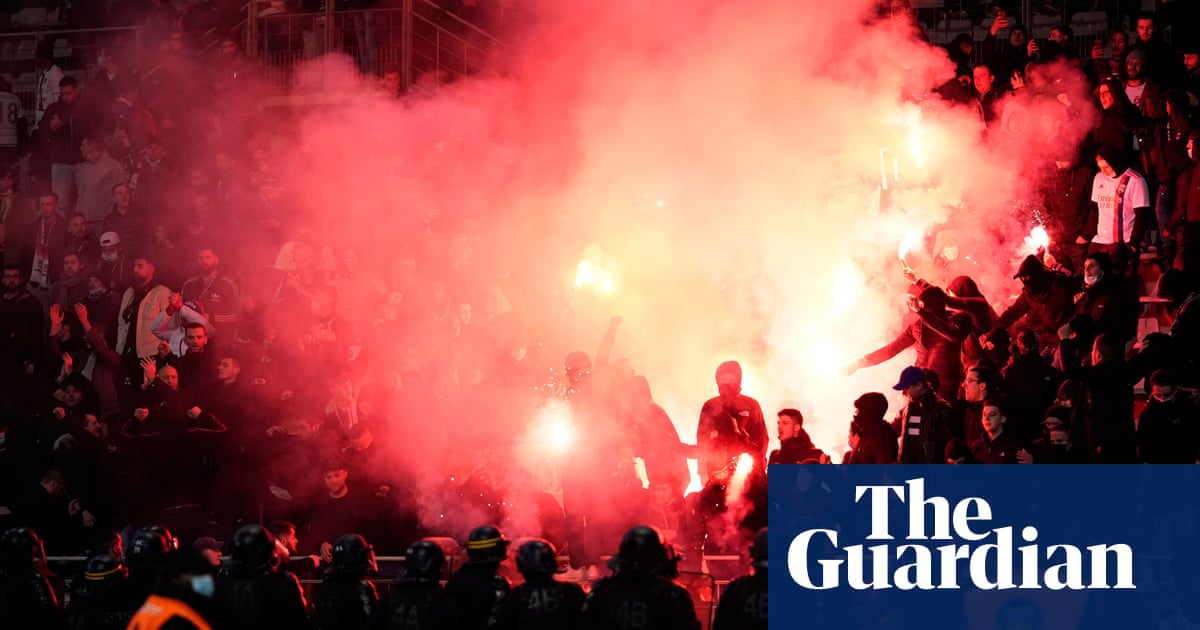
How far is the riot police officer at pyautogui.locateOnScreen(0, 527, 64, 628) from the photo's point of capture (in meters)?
9.32

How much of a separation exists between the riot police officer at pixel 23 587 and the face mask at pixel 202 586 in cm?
201

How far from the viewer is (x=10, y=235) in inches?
595

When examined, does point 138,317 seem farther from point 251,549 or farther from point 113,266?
point 251,549

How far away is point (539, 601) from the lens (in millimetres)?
8594

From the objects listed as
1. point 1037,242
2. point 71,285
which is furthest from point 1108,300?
point 71,285

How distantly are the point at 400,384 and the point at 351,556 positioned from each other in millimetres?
3287

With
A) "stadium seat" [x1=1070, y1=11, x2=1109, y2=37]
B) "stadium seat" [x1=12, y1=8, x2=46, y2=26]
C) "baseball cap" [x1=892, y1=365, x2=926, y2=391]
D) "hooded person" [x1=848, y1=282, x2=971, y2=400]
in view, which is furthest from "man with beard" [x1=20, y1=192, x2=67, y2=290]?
"stadium seat" [x1=1070, y1=11, x2=1109, y2=37]

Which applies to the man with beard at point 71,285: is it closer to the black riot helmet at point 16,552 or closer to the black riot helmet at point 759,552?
the black riot helmet at point 16,552

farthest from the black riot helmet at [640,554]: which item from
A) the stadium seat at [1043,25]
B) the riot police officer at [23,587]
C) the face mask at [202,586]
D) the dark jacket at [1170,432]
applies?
the stadium seat at [1043,25]

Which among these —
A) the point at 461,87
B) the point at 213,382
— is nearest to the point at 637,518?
the point at 213,382

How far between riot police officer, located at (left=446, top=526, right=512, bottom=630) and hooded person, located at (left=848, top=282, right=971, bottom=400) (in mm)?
3942

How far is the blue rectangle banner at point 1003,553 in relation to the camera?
348 inches

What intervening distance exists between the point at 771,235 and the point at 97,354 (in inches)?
238

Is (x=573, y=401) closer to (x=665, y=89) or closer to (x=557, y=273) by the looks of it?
(x=557, y=273)
